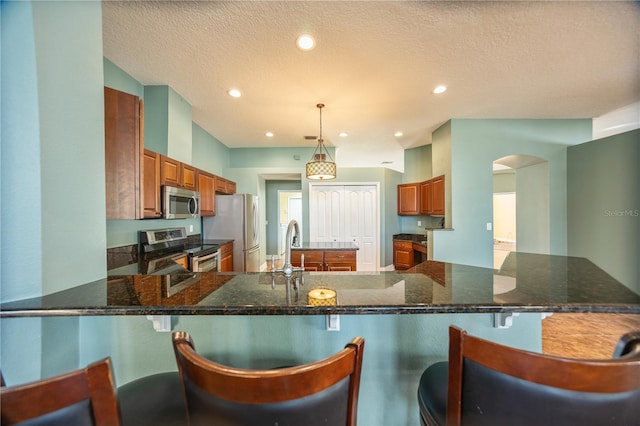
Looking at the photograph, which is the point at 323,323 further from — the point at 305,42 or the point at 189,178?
the point at 189,178

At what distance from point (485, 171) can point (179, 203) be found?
13.7ft

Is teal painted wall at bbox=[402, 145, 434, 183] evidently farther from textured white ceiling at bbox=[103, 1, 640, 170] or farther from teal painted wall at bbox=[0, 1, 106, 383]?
teal painted wall at bbox=[0, 1, 106, 383]

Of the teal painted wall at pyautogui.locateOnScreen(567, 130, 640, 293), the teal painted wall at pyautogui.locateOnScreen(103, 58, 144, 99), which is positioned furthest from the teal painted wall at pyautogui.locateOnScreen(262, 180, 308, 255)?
the teal painted wall at pyautogui.locateOnScreen(567, 130, 640, 293)

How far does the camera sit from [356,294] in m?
0.95

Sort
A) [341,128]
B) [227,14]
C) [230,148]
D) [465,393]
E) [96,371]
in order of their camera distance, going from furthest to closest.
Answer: [230,148] < [341,128] < [227,14] < [465,393] < [96,371]

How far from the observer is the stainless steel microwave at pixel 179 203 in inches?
101

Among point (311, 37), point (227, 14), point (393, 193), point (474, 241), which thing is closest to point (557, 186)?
point (474, 241)

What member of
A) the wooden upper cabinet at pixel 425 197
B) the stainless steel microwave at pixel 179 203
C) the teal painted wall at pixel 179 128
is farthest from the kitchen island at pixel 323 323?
the wooden upper cabinet at pixel 425 197

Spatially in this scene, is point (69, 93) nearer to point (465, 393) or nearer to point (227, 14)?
point (227, 14)

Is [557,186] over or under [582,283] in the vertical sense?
over

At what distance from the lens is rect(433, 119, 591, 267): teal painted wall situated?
11.9 feet

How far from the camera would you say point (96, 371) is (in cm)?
50

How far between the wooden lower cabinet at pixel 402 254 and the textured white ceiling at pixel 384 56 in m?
2.62

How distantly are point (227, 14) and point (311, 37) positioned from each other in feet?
2.03
